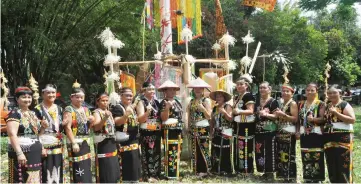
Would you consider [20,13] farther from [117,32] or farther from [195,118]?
[195,118]

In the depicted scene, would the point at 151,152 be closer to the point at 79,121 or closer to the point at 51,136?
the point at 79,121

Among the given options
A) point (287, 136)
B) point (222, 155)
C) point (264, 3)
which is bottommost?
point (222, 155)

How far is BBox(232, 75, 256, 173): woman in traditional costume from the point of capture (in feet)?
18.5

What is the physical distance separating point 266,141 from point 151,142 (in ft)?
5.30

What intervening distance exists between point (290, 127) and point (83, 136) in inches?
104

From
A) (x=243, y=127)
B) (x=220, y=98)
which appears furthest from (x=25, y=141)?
(x=243, y=127)

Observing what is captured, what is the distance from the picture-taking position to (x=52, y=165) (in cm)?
455

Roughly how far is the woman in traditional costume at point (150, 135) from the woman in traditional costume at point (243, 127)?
1118 millimetres

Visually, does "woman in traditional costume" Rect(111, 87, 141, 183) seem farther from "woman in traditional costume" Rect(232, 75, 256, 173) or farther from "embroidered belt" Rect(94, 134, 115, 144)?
"woman in traditional costume" Rect(232, 75, 256, 173)

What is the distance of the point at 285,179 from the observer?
18.0 ft

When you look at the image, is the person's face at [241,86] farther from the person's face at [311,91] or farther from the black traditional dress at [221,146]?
the person's face at [311,91]

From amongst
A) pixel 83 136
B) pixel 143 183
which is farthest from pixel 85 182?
pixel 143 183

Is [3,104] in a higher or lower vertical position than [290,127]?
higher

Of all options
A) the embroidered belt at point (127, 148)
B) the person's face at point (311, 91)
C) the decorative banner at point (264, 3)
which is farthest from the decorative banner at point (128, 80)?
the person's face at point (311, 91)
